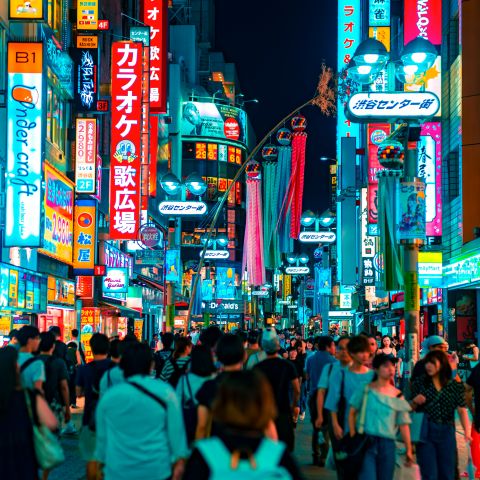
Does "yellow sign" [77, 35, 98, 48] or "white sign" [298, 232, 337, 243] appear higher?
"yellow sign" [77, 35, 98, 48]

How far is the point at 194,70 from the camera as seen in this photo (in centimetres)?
11288

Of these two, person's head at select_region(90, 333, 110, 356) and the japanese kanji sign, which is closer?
person's head at select_region(90, 333, 110, 356)

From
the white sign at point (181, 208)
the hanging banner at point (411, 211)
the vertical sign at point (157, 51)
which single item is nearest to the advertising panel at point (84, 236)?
the white sign at point (181, 208)

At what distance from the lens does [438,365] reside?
397 inches

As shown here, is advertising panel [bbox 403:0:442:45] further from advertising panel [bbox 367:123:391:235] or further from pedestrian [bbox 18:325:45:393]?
pedestrian [bbox 18:325:45:393]

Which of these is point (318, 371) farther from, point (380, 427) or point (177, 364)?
point (380, 427)

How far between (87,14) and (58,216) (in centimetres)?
820

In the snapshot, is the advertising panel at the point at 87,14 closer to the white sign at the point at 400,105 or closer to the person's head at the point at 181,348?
the white sign at the point at 400,105

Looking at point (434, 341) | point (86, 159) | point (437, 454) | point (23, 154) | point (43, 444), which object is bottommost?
point (437, 454)

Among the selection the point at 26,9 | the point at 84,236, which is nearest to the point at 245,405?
the point at 26,9

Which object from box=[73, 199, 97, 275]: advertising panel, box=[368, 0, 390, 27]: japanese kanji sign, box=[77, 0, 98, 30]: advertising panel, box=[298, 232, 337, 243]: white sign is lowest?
box=[73, 199, 97, 275]: advertising panel

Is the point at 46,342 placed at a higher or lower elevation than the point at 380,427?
higher

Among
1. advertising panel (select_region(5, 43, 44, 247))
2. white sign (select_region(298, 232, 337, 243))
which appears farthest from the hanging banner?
white sign (select_region(298, 232, 337, 243))

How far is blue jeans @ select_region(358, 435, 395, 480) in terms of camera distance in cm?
887
